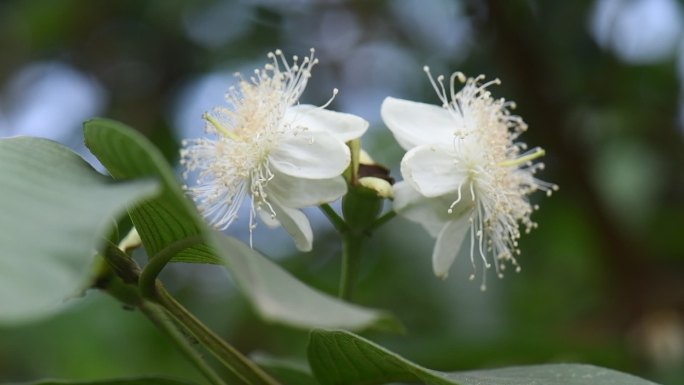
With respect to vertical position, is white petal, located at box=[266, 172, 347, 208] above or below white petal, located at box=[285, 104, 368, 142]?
below

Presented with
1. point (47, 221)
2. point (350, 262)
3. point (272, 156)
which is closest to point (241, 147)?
point (272, 156)

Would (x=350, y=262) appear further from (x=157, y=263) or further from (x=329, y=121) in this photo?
(x=157, y=263)

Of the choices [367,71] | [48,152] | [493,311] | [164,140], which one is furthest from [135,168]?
[367,71]

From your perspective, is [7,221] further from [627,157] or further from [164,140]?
[627,157]

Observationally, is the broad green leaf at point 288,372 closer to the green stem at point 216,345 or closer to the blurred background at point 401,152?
the green stem at point 216,345

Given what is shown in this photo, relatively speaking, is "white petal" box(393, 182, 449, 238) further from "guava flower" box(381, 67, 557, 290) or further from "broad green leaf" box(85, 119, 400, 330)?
"broad green leaf" box(85, 119, 400, 330)

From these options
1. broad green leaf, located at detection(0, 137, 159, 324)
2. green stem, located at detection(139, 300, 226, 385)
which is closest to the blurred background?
green stem, located at detection(139, 300, 226, 385)
